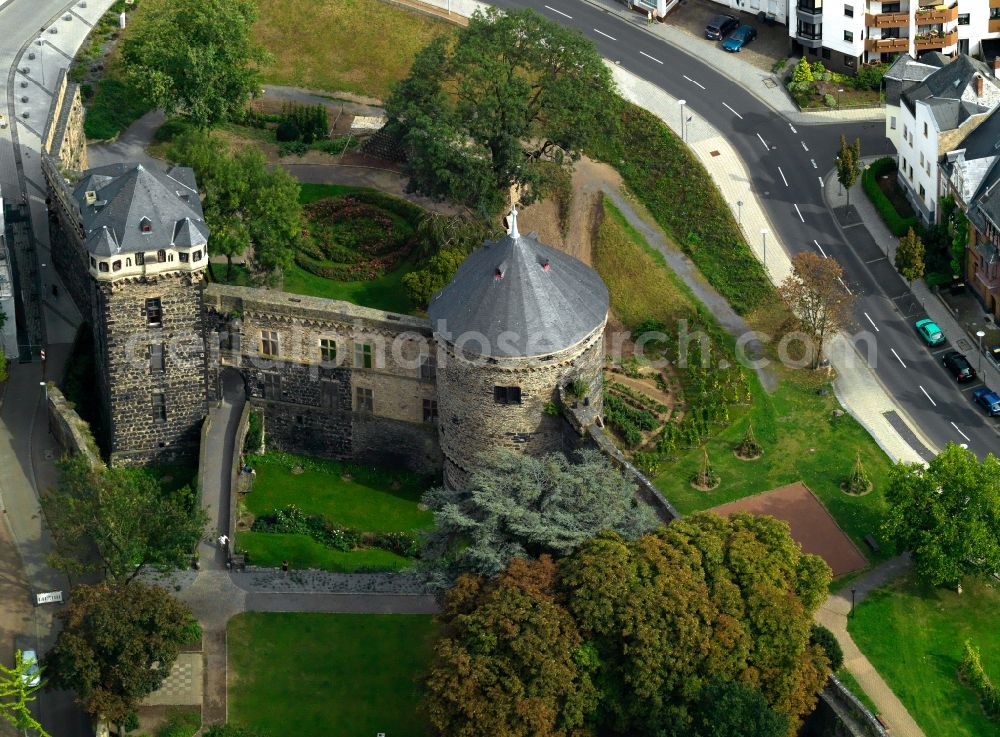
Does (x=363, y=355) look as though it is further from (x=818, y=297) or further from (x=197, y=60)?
(x=818, y=297)

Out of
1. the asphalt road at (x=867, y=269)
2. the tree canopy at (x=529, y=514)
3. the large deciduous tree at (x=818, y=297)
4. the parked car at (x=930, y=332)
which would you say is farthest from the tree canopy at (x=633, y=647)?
the parked car at (x=930, y=332)

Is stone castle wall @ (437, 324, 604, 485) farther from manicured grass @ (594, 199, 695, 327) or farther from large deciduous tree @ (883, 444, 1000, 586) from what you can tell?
large deciduous tree @ (883, 444, 1000, 586)

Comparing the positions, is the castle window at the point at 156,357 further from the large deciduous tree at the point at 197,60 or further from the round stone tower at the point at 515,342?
the large deciduous tree at the point at 197,60

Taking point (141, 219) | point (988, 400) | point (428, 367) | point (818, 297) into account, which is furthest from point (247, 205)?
point (988, 400)

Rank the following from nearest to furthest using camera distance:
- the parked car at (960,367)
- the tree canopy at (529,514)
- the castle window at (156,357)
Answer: the tree canopy at (529,514) < the castle window at (156,357) < the parked car at (960,367)

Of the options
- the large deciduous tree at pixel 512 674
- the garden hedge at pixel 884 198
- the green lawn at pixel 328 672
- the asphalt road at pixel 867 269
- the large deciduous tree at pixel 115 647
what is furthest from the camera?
the garden hedge at pixel 884 198

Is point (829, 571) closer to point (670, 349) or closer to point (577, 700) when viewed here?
point (577, 700)

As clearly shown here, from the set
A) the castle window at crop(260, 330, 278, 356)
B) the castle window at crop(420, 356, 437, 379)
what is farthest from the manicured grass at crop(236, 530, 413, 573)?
the castle window at crop(260, 330, 278, 356)
